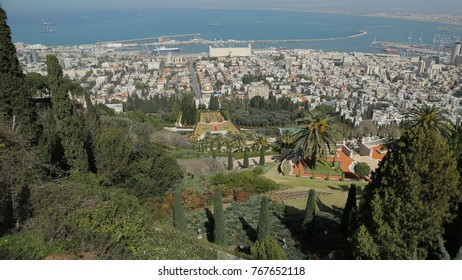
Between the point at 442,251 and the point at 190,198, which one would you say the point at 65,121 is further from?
the point at 442,251

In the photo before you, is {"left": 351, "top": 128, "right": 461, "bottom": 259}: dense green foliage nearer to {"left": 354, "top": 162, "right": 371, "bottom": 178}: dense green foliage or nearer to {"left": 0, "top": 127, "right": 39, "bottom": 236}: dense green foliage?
{"left": 0, "top": 127, "right": 39, "bottom": 236}: dense green foliage

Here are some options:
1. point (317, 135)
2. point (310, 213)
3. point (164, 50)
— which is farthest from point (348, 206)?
point (164, 50)

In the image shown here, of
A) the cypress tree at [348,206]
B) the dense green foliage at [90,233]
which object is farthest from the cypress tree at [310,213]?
the dense green foliage at [90,233]

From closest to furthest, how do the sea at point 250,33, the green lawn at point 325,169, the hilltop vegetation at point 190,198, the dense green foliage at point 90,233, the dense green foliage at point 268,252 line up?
the dense green foliage at point 90,233
the hilltop vegetation at point 190,198
the dense green foliage at point 268,252
the green lawn at point 325,169
the sea at point 250,33

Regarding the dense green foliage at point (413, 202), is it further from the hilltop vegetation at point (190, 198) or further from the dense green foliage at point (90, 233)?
the dense green foliage at point (90, 233)

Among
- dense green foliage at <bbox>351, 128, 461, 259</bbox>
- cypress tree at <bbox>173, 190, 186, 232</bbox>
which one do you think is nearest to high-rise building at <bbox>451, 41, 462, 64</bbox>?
dense green foliage at <bbox>351, 128, 461, 259</bbox>

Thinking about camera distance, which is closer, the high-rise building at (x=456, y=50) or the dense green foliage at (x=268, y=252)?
the dense green foliage at (x=268, y=252)
